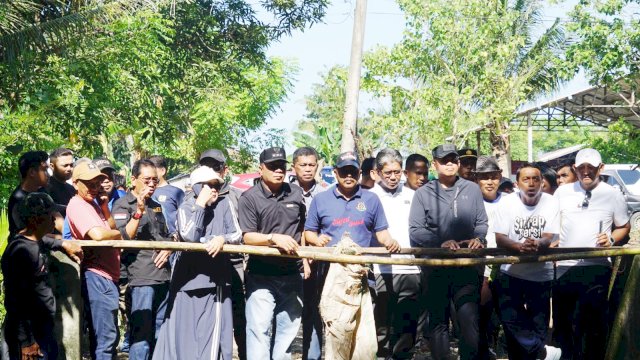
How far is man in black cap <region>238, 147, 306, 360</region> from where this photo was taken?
6.53 metres

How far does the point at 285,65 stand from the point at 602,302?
2840cm

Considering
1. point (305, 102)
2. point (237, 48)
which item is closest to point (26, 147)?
point (237, 48)

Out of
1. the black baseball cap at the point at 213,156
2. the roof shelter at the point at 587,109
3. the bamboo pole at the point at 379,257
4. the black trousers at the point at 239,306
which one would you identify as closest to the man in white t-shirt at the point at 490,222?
the bamboo pole at the point at 379,257

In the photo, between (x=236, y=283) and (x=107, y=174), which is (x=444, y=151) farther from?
(x=107, y=174)

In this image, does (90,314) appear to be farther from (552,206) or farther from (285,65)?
(285,65)

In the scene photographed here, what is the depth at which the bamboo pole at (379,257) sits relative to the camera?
547 centimetres

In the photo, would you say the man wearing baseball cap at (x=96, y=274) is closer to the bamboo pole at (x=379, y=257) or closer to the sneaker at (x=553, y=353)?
the bamboo pole at (x=379, y=257)

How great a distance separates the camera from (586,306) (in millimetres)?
7191

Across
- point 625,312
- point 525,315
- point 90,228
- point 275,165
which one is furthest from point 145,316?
point 625,312

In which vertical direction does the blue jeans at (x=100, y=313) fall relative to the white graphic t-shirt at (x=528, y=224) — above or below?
below

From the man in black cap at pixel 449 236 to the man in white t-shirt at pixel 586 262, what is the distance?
2.74ft

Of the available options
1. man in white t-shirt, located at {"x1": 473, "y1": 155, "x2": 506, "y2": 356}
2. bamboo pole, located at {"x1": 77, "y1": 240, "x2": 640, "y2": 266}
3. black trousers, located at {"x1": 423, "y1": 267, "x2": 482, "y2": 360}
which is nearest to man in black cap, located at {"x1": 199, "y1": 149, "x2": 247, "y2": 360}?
bamboo pole, located at {"x1": 77, "y1": 240, "x2": 640, "y2": 266}

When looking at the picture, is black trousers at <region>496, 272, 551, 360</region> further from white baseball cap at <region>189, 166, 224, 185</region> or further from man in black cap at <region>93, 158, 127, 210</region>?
man in black cap at <region>93, 158, 127, 210</region>

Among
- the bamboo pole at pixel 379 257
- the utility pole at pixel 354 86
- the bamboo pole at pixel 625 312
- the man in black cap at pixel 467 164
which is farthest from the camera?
the utility pole at pixel 354 86
